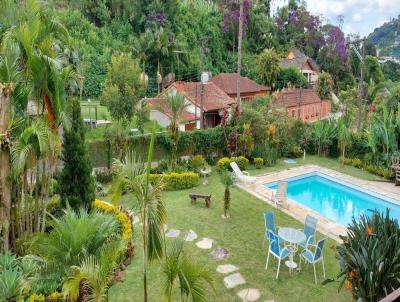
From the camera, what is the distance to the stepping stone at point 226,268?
8977 millimetres

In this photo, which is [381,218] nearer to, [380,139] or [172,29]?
[380,139]

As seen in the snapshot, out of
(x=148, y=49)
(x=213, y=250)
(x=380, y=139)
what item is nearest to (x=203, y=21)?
(x=148, y=49)

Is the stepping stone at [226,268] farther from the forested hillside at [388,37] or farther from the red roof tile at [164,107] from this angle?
the forested hillside at [388,37]

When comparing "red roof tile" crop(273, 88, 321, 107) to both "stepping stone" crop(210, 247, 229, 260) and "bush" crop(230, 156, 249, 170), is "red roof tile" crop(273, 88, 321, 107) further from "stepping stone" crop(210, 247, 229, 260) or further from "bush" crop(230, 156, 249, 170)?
"stepping stone" crop(210, 247, 229, 260)

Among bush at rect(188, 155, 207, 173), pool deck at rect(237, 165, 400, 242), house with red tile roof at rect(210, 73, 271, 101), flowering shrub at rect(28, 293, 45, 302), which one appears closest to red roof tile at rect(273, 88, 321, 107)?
house with red tile roof at rect(210, 73, 271, 101)

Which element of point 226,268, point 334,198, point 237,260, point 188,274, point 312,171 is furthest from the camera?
point 312,171

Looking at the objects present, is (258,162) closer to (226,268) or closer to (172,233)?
(172,233)

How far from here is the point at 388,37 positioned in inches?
3912

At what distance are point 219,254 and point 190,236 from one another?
1416 millimetres

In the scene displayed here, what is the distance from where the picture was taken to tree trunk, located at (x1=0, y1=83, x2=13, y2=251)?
312 inches

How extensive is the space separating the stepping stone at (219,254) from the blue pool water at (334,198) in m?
6.33

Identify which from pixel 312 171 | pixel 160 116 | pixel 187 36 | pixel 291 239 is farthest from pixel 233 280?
pixel 187 36

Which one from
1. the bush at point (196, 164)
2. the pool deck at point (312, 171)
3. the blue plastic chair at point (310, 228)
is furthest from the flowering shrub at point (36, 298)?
the bush at point (196, 164)

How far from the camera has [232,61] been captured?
4972 centimetres
